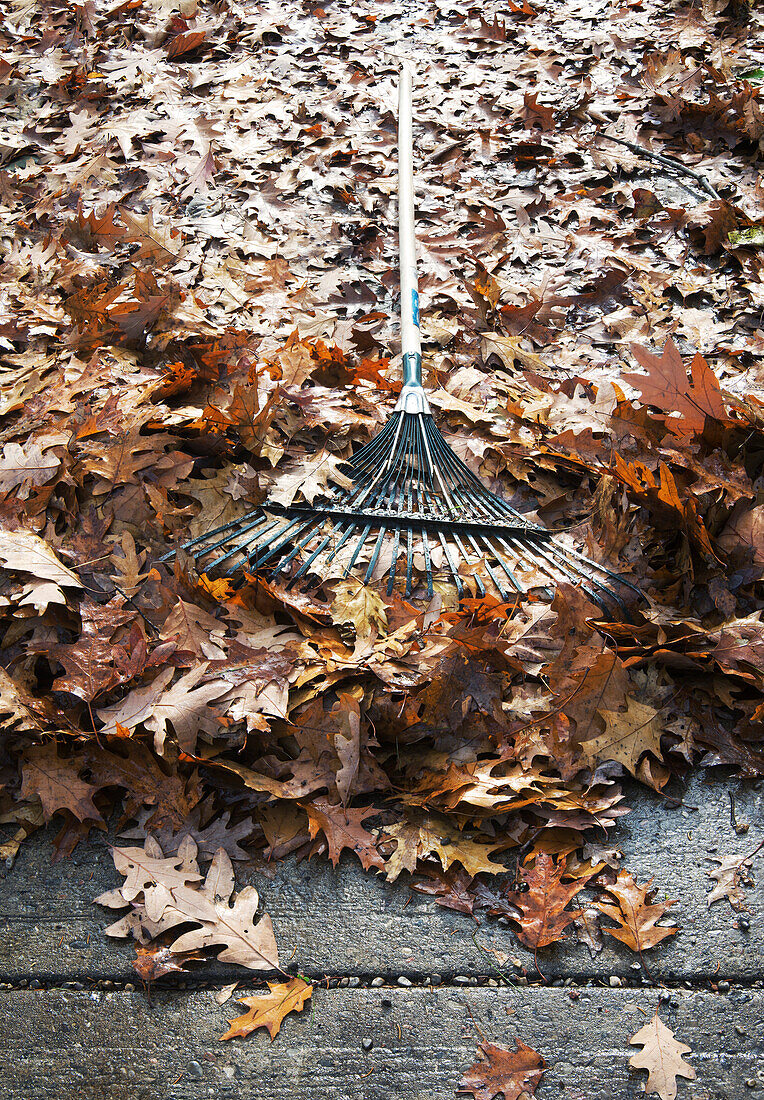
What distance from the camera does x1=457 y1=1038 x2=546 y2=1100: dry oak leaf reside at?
1.42m

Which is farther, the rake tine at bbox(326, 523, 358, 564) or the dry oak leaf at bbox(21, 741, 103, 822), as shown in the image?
the rake tine at bbox(326, 523, 358, 564)

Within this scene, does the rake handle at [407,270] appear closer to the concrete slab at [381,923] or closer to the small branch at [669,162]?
the small branch at [669,162]

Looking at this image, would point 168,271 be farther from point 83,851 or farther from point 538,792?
point 538,792

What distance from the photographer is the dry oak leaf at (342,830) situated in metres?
1.73

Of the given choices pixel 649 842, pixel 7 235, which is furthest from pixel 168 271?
pixel 649 842

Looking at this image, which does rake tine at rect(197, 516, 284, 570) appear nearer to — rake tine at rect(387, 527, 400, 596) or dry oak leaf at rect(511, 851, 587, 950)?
rake tine at rect(387, 527, 400, 596)

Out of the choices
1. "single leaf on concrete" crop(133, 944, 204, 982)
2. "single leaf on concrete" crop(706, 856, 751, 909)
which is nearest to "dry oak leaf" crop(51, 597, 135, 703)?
"single leaf on concrete" crop(133, 944, 204, 982)

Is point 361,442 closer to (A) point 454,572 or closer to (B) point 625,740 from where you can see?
(A) point 454,572

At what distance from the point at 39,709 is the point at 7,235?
265 centimetres

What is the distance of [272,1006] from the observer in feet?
5.00

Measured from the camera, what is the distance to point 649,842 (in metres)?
1.79

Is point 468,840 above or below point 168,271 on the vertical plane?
below

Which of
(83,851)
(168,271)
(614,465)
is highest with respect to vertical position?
(168,271)

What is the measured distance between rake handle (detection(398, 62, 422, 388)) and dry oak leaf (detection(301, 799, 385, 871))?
152 cm
